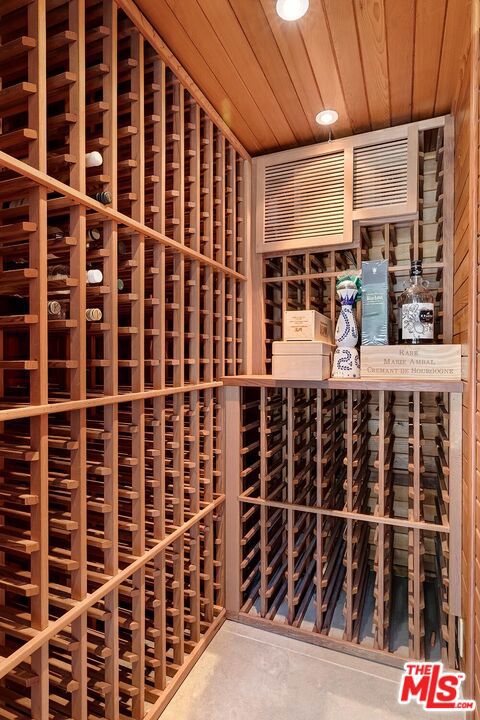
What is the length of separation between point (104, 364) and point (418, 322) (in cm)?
118

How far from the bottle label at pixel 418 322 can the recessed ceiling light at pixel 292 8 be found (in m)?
1.03

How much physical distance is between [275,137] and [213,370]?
1.10 m

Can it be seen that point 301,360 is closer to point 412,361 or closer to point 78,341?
point 412,361

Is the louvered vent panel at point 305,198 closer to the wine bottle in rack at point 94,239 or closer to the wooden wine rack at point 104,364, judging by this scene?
the wooden wine rack at point 104,364

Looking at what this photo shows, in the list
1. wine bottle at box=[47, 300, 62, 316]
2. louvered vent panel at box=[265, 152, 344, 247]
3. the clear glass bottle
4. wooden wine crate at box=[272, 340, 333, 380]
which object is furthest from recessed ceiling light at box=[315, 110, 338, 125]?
wine bottle at box=[47, 300, 62, 316]

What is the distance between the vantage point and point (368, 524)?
2.11 meters

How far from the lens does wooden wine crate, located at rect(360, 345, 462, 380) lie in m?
1.46

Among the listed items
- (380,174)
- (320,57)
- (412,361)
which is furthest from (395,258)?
(320,57)

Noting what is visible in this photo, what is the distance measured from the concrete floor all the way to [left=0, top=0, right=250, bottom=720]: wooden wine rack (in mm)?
79

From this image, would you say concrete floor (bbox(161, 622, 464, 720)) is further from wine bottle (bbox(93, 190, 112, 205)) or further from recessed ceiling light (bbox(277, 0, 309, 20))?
recessed ceiling light (bbox(277, 0, 309, 20))

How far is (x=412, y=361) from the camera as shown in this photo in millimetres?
1528

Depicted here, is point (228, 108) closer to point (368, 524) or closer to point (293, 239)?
point (293, 239)

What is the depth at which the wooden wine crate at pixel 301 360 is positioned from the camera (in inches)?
61.2

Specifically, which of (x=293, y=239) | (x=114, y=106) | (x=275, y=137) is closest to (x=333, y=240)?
(x=293, y=239)
